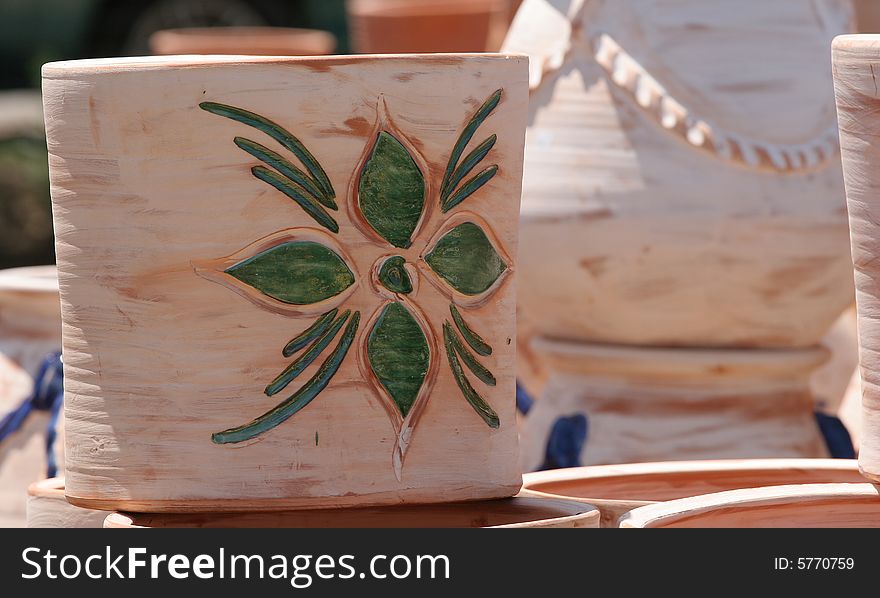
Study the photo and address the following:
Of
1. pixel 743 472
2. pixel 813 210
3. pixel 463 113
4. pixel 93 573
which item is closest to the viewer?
pixel 93 573

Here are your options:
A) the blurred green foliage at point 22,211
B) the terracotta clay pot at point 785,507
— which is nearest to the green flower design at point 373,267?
the terracotta clay pot at point 785,507

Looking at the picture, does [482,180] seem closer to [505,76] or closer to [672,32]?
[505,76]

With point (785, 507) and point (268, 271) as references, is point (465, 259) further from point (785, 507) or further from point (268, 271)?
point (785, 507)

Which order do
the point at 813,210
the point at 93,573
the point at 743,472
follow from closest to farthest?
the point at 93,573
the point at 743,472
the point at 813,210

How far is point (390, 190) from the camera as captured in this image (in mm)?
1627

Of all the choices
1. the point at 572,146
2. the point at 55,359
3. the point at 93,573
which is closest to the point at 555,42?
the point at 572,146

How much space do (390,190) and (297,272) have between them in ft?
0.43

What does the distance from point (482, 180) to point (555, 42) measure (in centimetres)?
92

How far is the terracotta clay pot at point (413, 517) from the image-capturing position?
1.68 meters

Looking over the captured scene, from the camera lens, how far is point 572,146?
2.51 meters

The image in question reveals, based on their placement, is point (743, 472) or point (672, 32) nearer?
point (743, 472)

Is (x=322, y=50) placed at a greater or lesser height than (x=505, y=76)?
greater

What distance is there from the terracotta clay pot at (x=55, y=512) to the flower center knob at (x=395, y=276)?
55 cm

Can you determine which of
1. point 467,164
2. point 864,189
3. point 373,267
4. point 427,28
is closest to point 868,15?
point 427,28
